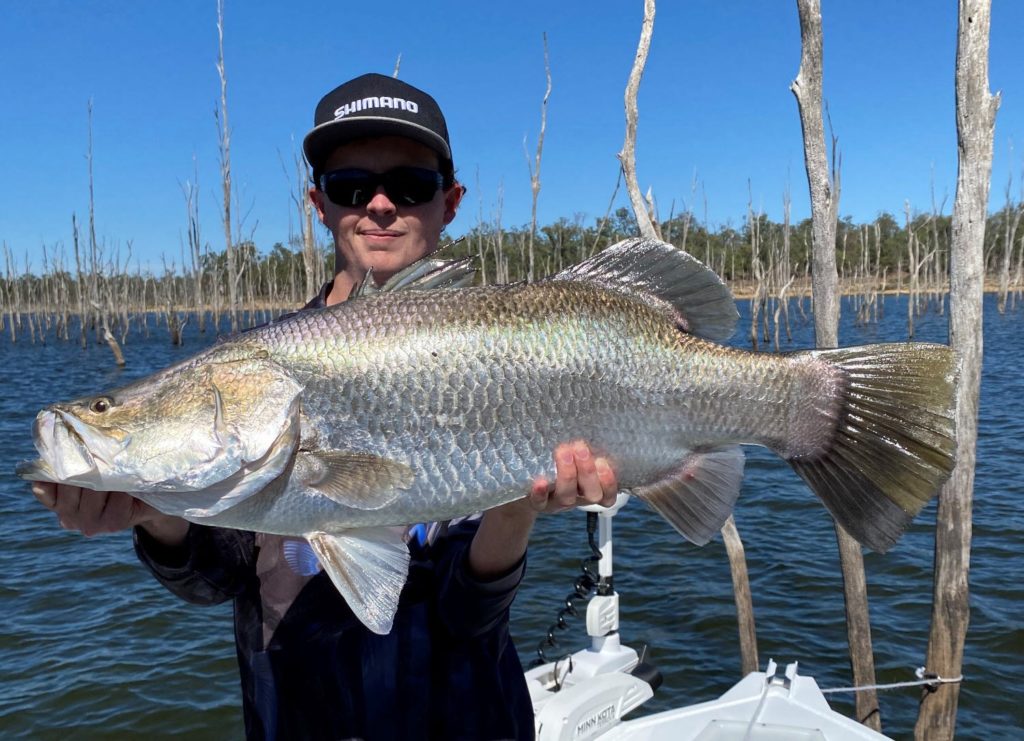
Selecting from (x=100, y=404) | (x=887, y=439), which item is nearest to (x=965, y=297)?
(x=887, y=439)

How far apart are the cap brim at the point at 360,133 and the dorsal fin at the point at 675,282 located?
763 mm

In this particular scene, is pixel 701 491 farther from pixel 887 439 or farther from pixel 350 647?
pixel 350 647

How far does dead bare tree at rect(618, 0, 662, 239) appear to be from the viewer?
6.00m

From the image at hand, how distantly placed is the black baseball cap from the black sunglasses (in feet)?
0.34

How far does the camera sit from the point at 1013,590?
8.73 m

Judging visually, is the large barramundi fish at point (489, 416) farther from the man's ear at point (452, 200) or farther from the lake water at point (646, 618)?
the lake water at point (646, 618)

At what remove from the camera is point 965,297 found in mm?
4422

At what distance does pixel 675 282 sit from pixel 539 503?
2.56 ft

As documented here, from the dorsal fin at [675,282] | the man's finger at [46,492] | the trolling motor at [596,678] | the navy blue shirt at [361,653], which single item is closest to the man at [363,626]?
the navy blue shirt at [361,653]

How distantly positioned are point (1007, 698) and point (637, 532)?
5.32 meters

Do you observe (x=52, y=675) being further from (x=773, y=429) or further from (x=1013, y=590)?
(x=1013, y=590)

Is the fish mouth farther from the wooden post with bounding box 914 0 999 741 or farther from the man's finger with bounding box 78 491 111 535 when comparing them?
the wooden post with bounding box 914 0 999 741

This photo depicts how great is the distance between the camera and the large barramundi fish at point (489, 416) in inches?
82.8

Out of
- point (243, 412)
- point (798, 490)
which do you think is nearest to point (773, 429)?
point (243, 412)
